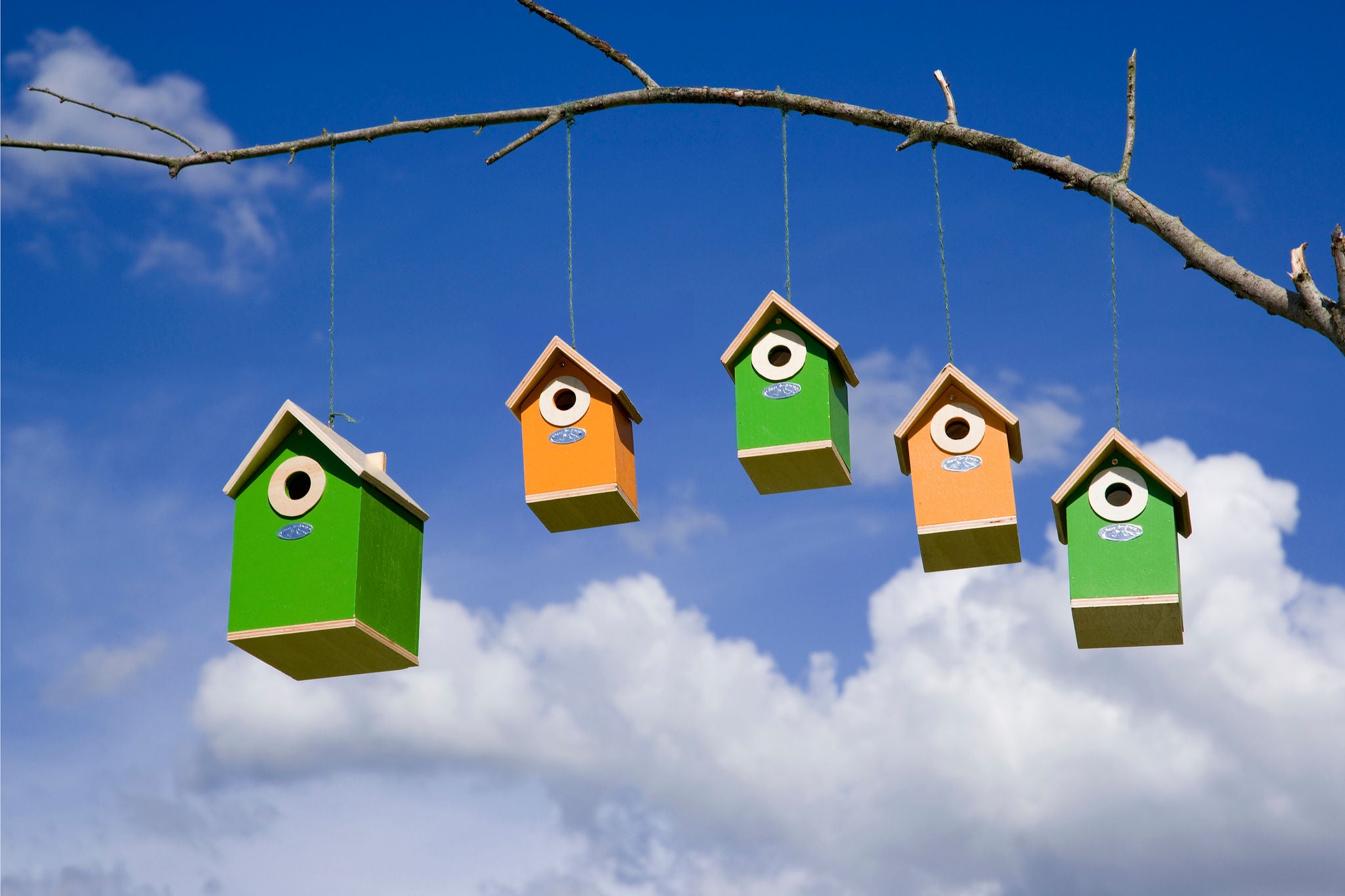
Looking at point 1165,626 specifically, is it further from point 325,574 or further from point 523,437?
point 325,574

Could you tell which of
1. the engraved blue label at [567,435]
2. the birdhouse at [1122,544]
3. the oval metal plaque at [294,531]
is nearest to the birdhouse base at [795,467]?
the engraved blue label at [567,435]

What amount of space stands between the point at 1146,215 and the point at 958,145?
0.86 m

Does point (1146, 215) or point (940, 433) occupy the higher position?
point (1146, 215)

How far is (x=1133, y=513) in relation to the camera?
623 centimetres

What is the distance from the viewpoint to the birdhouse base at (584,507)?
6.67 metres

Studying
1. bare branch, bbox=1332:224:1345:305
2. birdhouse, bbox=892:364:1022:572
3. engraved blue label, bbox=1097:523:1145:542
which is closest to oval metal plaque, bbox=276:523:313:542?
birdhouse, bbox=892:364:1022:572

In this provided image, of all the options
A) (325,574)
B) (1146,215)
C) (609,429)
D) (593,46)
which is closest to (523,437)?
(609,429)

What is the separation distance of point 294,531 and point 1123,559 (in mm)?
3368

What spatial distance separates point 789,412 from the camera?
657 cm

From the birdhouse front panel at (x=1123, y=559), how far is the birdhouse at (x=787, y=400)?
104cm

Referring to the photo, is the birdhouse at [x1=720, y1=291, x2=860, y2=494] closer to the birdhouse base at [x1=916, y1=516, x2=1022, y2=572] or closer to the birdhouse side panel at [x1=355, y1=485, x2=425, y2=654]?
the birdhouse base at [x1=916, y1=516, x2=1022, y2=572]

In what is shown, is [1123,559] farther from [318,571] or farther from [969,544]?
[318,571]

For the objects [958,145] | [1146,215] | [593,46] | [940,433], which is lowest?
[940,433]

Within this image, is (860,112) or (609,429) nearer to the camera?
(860,112)
